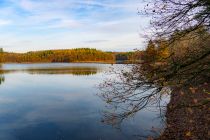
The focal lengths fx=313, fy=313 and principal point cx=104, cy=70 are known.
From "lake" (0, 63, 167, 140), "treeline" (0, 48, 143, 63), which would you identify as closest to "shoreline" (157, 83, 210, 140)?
"lake" (0, 63, 167, 140)

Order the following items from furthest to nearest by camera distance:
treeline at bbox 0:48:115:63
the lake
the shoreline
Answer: treeline at bbox 0:48:115:63, the lake, the shoreline

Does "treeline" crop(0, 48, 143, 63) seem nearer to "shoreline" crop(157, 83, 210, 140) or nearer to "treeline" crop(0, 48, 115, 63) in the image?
"treeline" crop(0, 48, 115, 63)

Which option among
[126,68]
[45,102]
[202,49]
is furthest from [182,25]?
[45,102]

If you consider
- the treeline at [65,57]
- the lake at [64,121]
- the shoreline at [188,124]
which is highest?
the treeline at [65,57]

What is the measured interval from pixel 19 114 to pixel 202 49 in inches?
585

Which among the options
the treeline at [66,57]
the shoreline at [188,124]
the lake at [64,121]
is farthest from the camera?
the treeline at [66,57]

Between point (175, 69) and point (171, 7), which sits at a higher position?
point (171, 7)

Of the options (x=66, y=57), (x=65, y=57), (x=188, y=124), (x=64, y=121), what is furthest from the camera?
(x=65, y=57)

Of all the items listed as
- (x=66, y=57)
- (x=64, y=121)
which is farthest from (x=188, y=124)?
(x=66, y=57)

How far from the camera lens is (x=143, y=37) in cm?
812

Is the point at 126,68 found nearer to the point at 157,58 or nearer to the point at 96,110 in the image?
the point at 157,58

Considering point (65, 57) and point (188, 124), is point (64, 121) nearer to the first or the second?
point (188, 124)

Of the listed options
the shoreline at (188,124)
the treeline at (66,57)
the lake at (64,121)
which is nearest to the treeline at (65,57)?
the treeline at (66,57)

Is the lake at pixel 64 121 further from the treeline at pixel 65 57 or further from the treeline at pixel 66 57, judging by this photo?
the treeline at pixel 66 57
